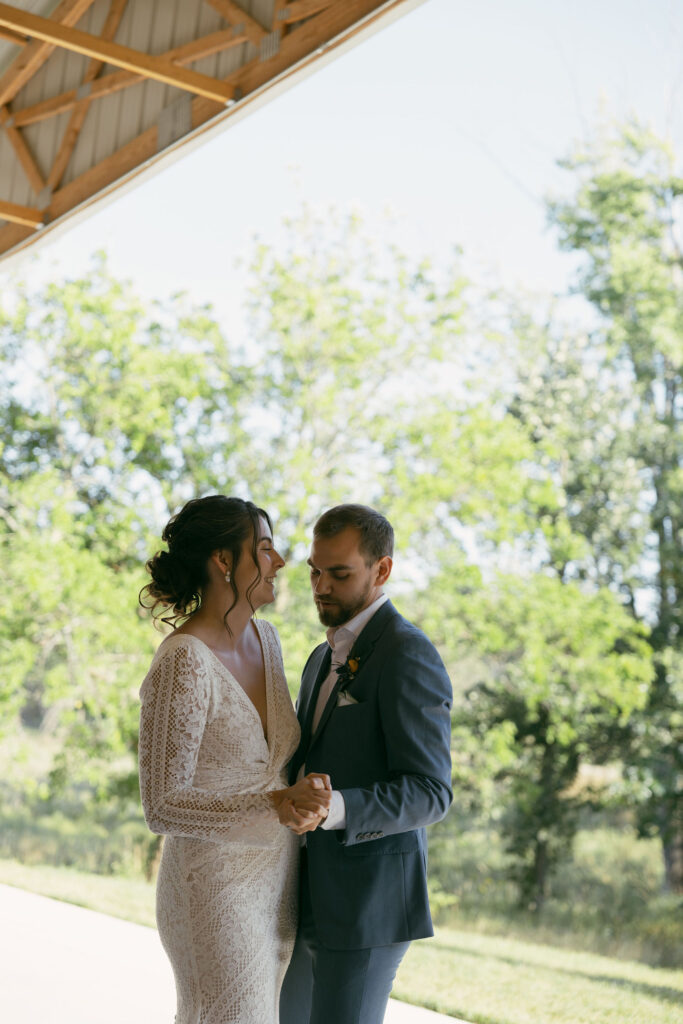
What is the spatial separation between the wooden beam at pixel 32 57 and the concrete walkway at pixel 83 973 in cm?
421

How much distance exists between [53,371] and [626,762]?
261 inches

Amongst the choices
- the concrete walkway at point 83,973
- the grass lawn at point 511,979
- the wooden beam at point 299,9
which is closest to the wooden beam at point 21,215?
the wooden beam at point 299,9

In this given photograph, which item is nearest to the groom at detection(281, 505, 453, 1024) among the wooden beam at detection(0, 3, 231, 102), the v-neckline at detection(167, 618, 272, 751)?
the v-neckline at detection(167, 618, 272, 751)

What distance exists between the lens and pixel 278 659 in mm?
2484

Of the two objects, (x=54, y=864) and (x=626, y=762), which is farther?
(x=54, y=864)

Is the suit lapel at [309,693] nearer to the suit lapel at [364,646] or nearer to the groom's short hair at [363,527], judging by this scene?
the suit lapel at [364,646]

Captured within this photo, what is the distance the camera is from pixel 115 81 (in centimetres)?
491

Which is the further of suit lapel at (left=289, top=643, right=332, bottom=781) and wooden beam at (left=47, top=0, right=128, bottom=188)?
wooden beam at (left=47, top=0, right=128, bottom=188)

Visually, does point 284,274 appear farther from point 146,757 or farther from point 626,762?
point 146,757

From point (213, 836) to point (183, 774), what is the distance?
0.13 m

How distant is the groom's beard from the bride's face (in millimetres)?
120

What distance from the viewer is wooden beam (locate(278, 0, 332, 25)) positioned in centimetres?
355

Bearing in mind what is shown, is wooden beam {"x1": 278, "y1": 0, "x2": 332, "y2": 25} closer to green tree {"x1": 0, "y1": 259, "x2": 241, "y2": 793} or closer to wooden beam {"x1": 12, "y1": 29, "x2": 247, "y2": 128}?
wooden beam {"x1": 12, "y1": 29, "x2": 247, "y2": 128}

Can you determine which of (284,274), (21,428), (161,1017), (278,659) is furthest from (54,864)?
(278,659)
